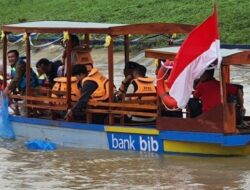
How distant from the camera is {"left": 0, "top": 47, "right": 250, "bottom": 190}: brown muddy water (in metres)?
10.8

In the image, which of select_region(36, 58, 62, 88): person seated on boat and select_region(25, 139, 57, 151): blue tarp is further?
select_region(36, 58, 62, 88): person seated on boat

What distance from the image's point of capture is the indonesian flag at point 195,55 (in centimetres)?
1149

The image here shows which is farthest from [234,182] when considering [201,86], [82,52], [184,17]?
[184,17]

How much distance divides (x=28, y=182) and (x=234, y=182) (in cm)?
242

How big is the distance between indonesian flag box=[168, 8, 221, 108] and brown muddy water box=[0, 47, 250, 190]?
3.21 feet

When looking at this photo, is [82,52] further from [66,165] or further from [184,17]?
[184,17]

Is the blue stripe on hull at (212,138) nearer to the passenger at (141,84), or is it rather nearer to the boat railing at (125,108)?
the boat railing at (125,108)

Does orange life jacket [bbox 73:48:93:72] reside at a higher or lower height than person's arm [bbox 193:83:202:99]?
higher

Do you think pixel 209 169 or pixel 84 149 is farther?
Answer: pixel 84 149

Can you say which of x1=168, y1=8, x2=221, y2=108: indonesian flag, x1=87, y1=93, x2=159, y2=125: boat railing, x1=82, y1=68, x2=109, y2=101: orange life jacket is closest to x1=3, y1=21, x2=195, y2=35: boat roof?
x1=82, y1=68, x2=109, y2=101: orange life jacket

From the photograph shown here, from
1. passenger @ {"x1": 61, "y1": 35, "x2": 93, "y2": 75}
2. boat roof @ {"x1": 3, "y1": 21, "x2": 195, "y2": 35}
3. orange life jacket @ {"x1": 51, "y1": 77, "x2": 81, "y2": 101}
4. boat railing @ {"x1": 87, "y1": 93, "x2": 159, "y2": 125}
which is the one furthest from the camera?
passenger @ {"x1": 61, "y1": 35, "x2": 93, "y2": 75}

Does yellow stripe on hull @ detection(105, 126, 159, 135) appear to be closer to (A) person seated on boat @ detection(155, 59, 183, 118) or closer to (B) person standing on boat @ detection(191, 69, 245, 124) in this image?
(A) person seated on boat @ detection(155, 59, 183, 118)

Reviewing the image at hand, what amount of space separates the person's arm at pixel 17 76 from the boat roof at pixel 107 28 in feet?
2.08

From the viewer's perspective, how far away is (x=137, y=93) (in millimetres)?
12602
